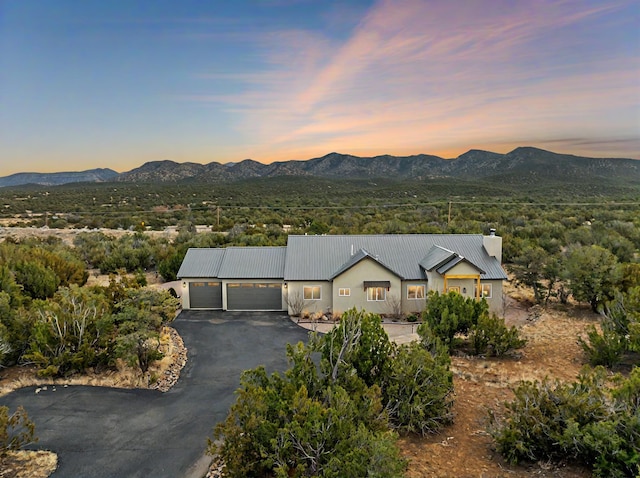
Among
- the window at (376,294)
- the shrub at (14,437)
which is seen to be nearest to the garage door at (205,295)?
the window at (376,294)

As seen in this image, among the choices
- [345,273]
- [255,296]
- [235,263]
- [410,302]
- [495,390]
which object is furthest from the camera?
[235,263]

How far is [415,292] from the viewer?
21.5m

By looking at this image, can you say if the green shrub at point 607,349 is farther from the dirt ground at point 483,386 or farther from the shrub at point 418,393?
the shrub at point 418,393

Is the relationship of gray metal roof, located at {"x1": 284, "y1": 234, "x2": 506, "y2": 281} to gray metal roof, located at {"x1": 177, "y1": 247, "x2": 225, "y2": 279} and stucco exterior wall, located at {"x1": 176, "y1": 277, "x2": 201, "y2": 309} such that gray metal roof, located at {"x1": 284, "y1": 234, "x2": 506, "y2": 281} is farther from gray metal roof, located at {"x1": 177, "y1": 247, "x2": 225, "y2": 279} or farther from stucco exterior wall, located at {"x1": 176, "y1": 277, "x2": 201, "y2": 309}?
stucco exterior wall, located at {"x1": 176, "y1": 277, "x2": 201, "y2": 309}

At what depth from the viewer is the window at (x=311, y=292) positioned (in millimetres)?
21480

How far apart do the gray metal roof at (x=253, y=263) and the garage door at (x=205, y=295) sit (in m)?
0.93

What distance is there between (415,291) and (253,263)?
861cm

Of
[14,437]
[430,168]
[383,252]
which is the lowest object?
[14,437]

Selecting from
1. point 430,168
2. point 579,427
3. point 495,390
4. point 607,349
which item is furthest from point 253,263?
point 430,168

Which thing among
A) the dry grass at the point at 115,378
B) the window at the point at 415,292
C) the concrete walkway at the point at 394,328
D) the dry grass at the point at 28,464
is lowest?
the concrete walkway at the point at 394,328

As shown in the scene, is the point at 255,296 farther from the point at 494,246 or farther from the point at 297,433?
the point at 297,433

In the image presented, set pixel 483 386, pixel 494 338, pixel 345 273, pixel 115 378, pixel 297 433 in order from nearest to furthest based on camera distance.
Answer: pixel 297 433, pixel 483 386, pixel 115 378, pixel 494 338, pixel 345 273

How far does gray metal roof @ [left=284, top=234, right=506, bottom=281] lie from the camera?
2161 centimetres

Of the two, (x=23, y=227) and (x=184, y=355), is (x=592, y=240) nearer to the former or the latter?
(x=184, y=355)
